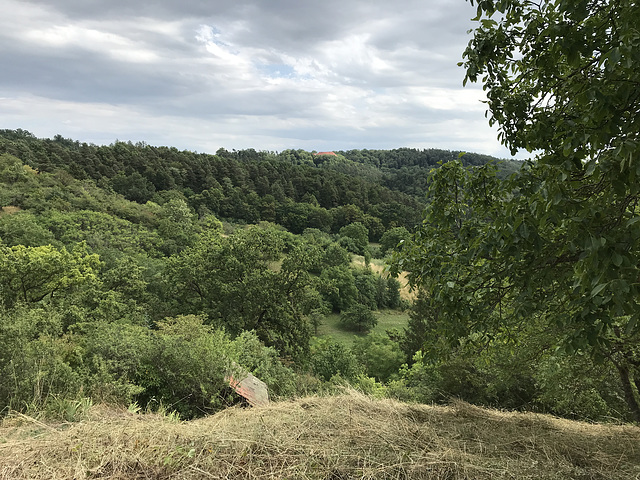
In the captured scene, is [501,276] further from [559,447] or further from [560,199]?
[559,447]

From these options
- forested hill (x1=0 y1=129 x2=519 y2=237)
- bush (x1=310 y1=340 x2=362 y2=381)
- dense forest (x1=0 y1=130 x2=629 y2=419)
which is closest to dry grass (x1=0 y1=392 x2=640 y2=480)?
dense forest (x1=0 y1=130 x2=629 y2=419)

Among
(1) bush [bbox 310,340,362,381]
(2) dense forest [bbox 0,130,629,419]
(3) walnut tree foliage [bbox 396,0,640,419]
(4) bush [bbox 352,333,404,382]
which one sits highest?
(3) walnut tree foliage [bbox 396,0,640,419]

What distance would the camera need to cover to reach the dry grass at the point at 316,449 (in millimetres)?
3443

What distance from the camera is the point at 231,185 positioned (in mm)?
86500

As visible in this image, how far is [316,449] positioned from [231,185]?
284 feet

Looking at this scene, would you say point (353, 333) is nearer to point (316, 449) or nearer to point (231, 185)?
point (316, 449)

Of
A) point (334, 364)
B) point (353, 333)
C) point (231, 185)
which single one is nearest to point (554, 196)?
point (334, 364)

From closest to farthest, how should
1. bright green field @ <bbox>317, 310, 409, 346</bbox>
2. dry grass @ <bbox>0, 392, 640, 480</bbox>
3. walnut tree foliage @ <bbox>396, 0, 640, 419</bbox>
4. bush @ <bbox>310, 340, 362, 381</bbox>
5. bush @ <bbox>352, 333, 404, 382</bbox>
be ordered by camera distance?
walnut tree foliage @ <bbox>396, 0, 640, 419</bbox> → dry grass @ <bbox>0, 392, 640, 480</bbox> → bush @ <bbox>310, 340, 362, 381</bbox> → bush @ <bbox>352, 333, 404, 382</bbox> → bright green field @ <bbox>317, 310, 409, 346</bbox>

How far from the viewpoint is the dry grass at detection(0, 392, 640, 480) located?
136 inches

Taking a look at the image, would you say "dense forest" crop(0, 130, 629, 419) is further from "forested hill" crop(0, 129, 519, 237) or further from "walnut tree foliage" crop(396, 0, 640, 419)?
"forested hill" crop(0, 129, 519, 237)

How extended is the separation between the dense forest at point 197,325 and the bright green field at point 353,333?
46.8 inches

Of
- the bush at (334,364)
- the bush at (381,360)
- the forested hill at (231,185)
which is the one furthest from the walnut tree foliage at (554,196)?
the forested hill at (231,185)

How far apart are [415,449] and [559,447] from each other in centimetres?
175

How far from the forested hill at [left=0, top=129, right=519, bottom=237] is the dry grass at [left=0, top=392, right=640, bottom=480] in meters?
70.0
